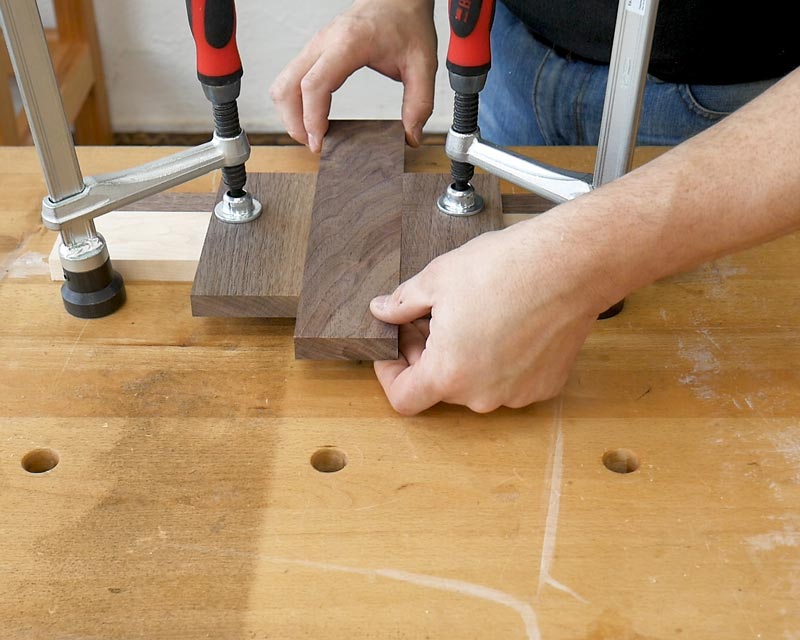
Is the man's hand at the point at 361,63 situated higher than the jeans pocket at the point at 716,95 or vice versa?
the man's hand at the point at 361,63

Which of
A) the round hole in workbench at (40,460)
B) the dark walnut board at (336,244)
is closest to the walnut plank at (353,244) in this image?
the dark walnut board at (336,244)

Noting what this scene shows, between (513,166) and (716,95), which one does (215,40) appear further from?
(716,95)

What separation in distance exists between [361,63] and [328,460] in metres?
0.51

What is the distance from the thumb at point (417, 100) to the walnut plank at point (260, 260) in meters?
0.16

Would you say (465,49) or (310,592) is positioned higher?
(465,49)

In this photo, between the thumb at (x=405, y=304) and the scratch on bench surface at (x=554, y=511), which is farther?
the thumb at (x=405, y=304)

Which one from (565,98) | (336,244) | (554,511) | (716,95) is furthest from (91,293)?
(716,95)

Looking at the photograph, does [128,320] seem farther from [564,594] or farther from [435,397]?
[564,594]

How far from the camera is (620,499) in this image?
634 mm

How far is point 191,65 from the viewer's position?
2316 millimetres

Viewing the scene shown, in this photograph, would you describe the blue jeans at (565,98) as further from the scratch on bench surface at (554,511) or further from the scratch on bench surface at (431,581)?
the scratch on bench surface at (431,581)

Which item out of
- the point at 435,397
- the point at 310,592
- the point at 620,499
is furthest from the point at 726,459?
the point at 310,592

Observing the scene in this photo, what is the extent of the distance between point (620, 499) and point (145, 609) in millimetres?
341

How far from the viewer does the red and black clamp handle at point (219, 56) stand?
0.71 meters
